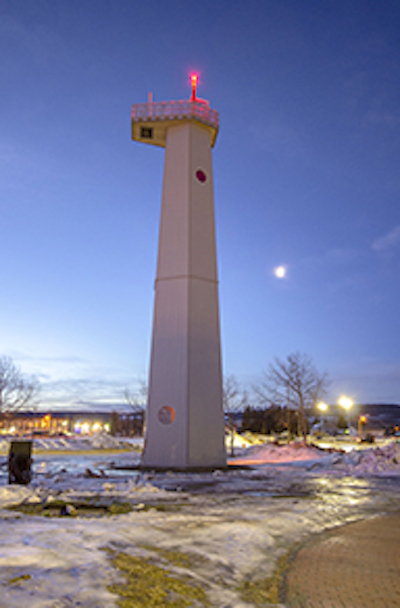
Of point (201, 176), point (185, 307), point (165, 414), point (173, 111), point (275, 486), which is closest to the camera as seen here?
point (275, 486)

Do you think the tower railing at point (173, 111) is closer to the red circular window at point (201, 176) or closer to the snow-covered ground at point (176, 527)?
the red circular window at point (201, 176)

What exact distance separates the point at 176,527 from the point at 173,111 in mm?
16043

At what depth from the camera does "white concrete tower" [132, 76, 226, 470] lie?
1496 cm

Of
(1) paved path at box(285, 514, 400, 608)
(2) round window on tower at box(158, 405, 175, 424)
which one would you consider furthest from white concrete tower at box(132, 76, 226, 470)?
(1) paved path at box(285, 514, 400, 608)

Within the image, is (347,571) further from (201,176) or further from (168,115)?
(168,115)

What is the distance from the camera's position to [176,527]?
5.52 metres

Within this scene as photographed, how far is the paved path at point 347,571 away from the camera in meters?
3.53

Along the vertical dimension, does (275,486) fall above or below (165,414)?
below

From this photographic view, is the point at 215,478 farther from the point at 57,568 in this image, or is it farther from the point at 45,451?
the point at 45,451

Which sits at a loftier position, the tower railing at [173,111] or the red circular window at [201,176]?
the tower railing at [173,111]

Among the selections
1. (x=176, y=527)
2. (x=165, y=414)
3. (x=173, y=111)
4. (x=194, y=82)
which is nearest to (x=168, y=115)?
(x=173, y=111)

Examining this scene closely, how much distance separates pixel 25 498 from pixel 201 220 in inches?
460

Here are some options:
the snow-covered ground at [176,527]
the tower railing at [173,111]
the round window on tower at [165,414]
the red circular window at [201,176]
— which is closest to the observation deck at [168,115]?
the tower railing at [173,111]

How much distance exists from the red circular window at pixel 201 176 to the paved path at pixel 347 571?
551 inches
